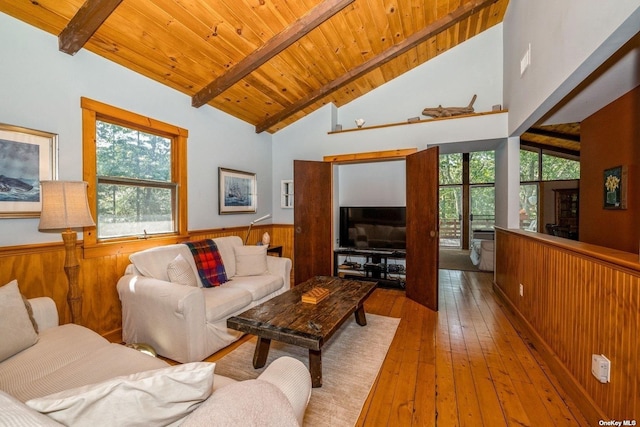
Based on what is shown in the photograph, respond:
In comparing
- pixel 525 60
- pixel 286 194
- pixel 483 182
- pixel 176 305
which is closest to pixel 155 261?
pixel 176 305

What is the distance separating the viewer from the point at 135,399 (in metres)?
0.77

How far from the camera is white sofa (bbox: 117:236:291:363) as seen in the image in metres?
2.10

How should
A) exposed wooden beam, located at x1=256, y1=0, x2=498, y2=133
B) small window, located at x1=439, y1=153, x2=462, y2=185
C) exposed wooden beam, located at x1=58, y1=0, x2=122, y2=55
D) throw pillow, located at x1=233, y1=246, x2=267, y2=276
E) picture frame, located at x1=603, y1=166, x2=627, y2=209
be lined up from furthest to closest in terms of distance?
1. small window, located at x1=439, y1=153, x2=462, y2=185
2. exposed wooden beam, located at x1=256, y1=0, x2=498, y2=133
3. throw pillow, located at x1=233, y1=246, x2=267, y2=276
4. picture frame, located at x1=603, y1=166, x2=627, y2=209
5. exposed wooden beam, located at x1=58, y1=0, x2=122, y2=55

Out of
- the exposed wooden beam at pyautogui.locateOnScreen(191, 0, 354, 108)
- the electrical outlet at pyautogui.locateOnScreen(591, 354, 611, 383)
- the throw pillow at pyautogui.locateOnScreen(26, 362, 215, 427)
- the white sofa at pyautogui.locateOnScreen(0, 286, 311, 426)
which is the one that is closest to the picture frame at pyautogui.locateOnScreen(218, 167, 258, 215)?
the exposed wooden beam at pyautogui.locateOnScreen(191, 0, 354, 108)

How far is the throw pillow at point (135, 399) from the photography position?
72 centimetres

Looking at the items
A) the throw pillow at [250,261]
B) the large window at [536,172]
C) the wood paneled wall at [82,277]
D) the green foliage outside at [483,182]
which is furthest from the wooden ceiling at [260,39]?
the green foliage outside at [483,182]

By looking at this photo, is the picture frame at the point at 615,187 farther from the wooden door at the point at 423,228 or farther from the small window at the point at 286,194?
the small window at the point at 286,194

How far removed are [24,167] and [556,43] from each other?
4.10 metres

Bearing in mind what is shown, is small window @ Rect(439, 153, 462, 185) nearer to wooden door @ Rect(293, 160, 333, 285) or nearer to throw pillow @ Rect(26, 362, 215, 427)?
wooden door @ Rect(293, 160, 333, 285)

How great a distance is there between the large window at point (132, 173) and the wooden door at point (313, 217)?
174cm

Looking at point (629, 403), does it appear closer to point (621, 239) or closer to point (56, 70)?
point (621, 239)

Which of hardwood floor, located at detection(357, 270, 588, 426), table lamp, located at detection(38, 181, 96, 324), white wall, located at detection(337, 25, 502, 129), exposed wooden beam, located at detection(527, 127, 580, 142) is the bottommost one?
hardwood floor, located at detection(357, 270, 588, 426)

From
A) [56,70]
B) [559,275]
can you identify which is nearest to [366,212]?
[559,275]

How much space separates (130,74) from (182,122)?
0.67 m
